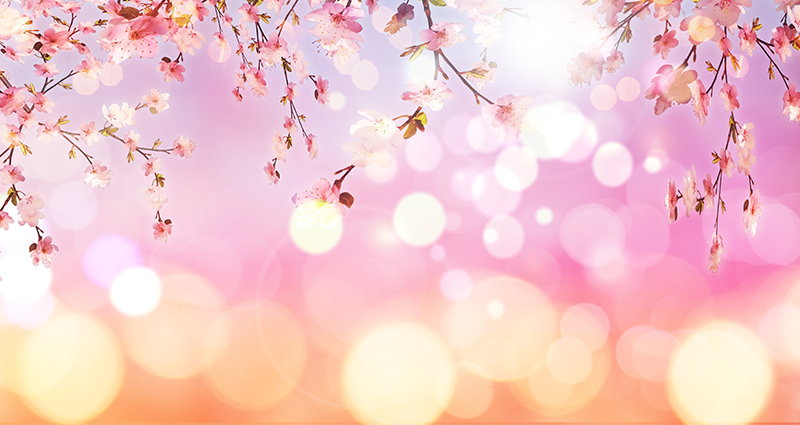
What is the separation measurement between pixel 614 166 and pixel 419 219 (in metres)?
1.11

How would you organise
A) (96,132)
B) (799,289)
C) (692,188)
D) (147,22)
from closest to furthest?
(147,22) < (692,188) < (96,132) < (799,289)

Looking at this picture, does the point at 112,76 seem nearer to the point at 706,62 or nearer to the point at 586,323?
the point at 706,62

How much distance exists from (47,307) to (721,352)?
3.69 metres

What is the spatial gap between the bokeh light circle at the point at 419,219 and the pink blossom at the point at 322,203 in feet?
5.86

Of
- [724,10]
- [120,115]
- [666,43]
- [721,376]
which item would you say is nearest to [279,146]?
[120,115]

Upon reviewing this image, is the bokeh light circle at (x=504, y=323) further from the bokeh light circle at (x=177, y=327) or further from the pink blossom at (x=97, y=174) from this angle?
the pink blossom at (x=97, y=174)

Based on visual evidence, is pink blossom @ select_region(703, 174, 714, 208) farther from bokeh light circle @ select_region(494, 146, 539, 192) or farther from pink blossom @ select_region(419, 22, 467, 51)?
bokeh light circle @ select_region(494, 146, 539, 192)

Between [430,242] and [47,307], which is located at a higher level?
[430,242]

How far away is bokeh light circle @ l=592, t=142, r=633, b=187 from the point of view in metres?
2.47

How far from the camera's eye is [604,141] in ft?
8.14

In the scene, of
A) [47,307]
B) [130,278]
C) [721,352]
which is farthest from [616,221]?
[47,307]

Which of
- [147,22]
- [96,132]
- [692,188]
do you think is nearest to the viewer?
[147,22]

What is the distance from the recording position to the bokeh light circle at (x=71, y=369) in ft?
8.14

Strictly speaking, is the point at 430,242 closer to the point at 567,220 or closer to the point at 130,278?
the point at 567,220
